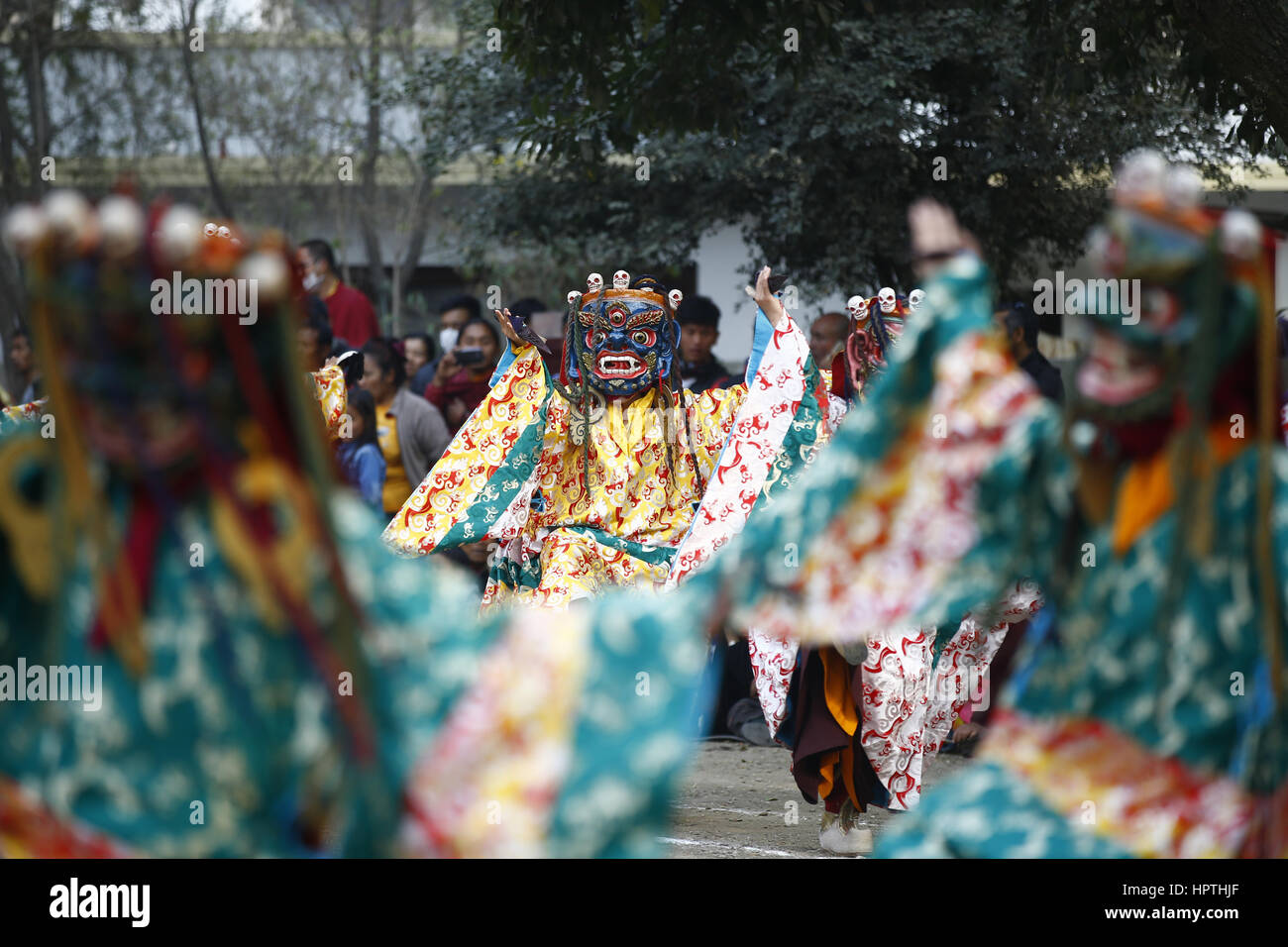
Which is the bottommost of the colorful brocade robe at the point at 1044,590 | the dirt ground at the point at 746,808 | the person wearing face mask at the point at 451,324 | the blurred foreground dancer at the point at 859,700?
Result: the dirt ground at the point at 746,808

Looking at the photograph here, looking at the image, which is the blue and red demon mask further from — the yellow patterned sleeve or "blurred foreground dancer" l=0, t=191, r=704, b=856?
"blurred foreground dancer" l=0, t=191, r=704, b=856

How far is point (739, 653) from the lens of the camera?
8.83 meters

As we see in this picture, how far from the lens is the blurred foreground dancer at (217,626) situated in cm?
253

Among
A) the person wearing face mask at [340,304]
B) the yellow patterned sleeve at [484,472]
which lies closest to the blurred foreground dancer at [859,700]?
the yellow patterned sleeve at [484,472]

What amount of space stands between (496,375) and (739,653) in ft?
8.24

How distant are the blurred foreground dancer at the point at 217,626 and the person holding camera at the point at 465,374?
634 centimetres

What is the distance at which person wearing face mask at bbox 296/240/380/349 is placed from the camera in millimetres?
9398

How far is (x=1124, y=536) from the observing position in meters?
2.78

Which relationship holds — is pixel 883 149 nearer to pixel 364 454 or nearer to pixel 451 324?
pixel 451 324

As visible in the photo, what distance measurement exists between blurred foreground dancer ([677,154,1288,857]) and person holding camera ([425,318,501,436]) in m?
6.13

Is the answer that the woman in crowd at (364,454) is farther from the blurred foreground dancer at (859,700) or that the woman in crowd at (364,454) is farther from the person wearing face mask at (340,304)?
the blurred foreground dancer at (859,700)

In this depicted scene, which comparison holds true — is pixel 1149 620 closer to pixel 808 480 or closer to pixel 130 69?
pixel 808 480

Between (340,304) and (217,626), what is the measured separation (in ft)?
24.4
